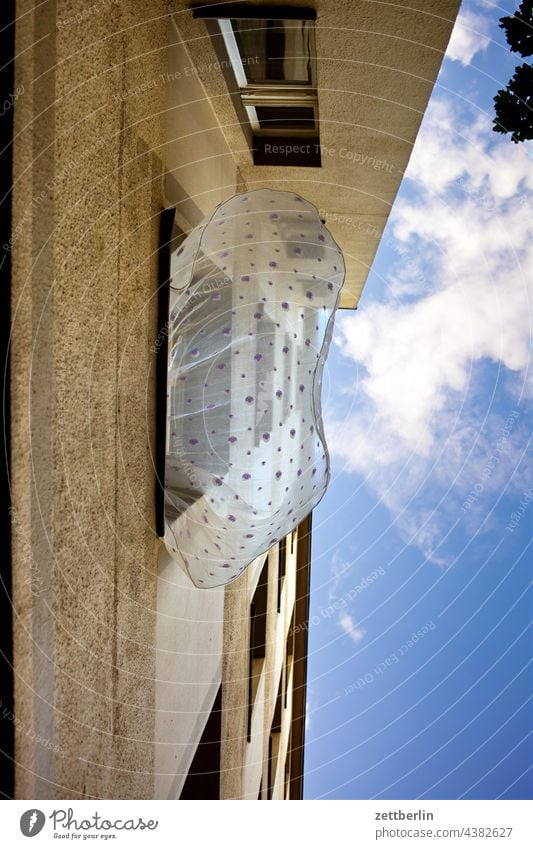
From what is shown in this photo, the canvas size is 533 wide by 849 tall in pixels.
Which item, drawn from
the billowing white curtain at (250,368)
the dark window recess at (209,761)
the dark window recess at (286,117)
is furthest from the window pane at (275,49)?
the dark window recess at (209,761)

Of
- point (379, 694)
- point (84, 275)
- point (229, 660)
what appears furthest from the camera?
point (229, 660)

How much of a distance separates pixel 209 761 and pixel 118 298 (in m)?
2.65

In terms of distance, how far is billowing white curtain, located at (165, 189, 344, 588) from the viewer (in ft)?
5.80

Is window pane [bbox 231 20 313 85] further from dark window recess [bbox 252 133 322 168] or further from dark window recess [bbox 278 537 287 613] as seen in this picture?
dark window recess [bbox 278 537 287 613]

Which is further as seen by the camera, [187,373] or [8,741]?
[187,373]

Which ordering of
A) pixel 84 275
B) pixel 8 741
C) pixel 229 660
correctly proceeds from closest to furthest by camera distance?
pixel 8 741 → pixel 84 275 → pixel 229 660

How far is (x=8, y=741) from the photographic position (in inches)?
40.9

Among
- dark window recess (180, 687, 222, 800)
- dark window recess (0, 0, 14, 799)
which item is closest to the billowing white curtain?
dark window recess (0, 0, 14, 799)

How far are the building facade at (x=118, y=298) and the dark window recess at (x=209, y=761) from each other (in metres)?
0.02

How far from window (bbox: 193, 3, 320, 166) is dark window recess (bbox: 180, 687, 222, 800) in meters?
2.82

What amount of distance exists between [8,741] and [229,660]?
2.87 metres

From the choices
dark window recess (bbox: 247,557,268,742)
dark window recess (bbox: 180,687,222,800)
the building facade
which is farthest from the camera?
dark window recess (bbox: 247,557,268,742)

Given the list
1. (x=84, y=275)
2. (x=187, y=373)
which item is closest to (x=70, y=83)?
(x=84, y=275)
